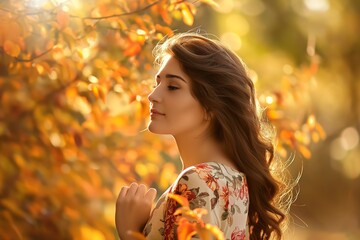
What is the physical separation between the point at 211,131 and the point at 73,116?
3026mm

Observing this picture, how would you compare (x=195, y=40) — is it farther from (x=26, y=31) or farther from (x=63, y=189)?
(x=63, y=189)

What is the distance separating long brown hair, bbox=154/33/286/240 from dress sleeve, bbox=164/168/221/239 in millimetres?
265

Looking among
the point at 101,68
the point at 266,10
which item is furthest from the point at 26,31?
the point at 266,10

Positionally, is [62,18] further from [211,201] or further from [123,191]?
[211,201]

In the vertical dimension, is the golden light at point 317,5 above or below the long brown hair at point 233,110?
below

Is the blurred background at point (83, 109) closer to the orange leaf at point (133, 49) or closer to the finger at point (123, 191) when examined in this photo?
the orange leaf at point (133, 49)

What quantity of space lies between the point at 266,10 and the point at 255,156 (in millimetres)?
8487

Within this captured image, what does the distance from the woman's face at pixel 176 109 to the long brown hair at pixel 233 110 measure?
27 millimetres

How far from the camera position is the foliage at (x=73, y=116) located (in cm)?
368

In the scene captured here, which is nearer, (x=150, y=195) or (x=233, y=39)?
(x=150, y=195)

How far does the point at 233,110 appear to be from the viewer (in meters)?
2.66

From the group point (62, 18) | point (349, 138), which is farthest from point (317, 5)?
point (62, 18)

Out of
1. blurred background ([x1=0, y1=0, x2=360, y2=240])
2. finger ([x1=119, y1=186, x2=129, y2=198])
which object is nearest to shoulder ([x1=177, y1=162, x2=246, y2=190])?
finger ([x1=119, y1=186, x2=129, y2=198])

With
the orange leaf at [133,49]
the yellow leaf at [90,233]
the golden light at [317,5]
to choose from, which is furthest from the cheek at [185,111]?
the golden light at [317,5]
